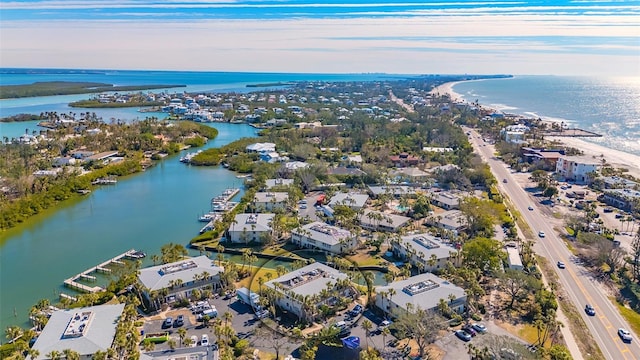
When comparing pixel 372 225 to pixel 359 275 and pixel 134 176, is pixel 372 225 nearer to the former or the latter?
pixel 359 275

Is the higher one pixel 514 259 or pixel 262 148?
pixel 262 148

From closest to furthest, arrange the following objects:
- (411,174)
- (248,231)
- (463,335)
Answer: (463,335) < (248,231) < (411,174)

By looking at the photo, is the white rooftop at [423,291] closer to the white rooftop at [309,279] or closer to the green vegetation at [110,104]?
the white rooftop at [309,279]

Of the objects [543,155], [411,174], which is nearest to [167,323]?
[411,174]

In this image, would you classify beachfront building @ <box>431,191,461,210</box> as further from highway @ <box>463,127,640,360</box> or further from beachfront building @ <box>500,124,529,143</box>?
beachfront building @ <box>500,124,529,143</box>

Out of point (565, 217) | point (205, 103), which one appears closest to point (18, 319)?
point (565, 217)

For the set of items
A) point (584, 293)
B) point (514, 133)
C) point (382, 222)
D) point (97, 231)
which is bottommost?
point (97, 231)

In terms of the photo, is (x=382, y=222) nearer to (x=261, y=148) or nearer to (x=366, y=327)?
(x=366, y=327)
